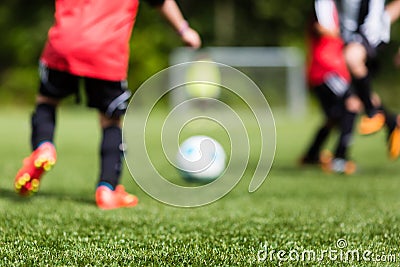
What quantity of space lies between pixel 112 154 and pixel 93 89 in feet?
1.22

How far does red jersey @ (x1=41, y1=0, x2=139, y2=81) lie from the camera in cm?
360

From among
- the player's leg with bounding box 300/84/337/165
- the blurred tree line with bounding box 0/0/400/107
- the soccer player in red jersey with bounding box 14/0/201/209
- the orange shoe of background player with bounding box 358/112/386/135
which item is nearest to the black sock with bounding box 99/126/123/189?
the soccer player in red jersey with bounding box 14/0/201/209

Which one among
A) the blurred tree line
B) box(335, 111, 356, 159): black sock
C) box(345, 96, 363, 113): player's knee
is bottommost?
the blurred tree line

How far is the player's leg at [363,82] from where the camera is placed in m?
5.27

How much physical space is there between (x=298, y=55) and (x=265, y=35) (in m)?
2.85

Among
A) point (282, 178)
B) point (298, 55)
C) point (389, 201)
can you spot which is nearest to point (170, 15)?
point (389, 201)

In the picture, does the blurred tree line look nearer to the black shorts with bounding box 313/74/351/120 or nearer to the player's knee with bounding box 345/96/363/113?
the black shorts with bounding box 313/74/351/120

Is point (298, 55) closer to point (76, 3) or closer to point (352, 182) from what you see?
point (352, 182)

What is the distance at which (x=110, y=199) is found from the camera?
375 centimetres

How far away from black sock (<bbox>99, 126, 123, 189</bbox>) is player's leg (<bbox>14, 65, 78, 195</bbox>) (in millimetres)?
287

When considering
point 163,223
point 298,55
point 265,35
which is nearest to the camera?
point 163,223

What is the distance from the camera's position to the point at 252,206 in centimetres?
393

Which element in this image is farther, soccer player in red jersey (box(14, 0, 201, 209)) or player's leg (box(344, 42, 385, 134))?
player's leg (box(344, 42, 385, 134))

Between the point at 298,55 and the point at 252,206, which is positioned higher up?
the point at 252,206
